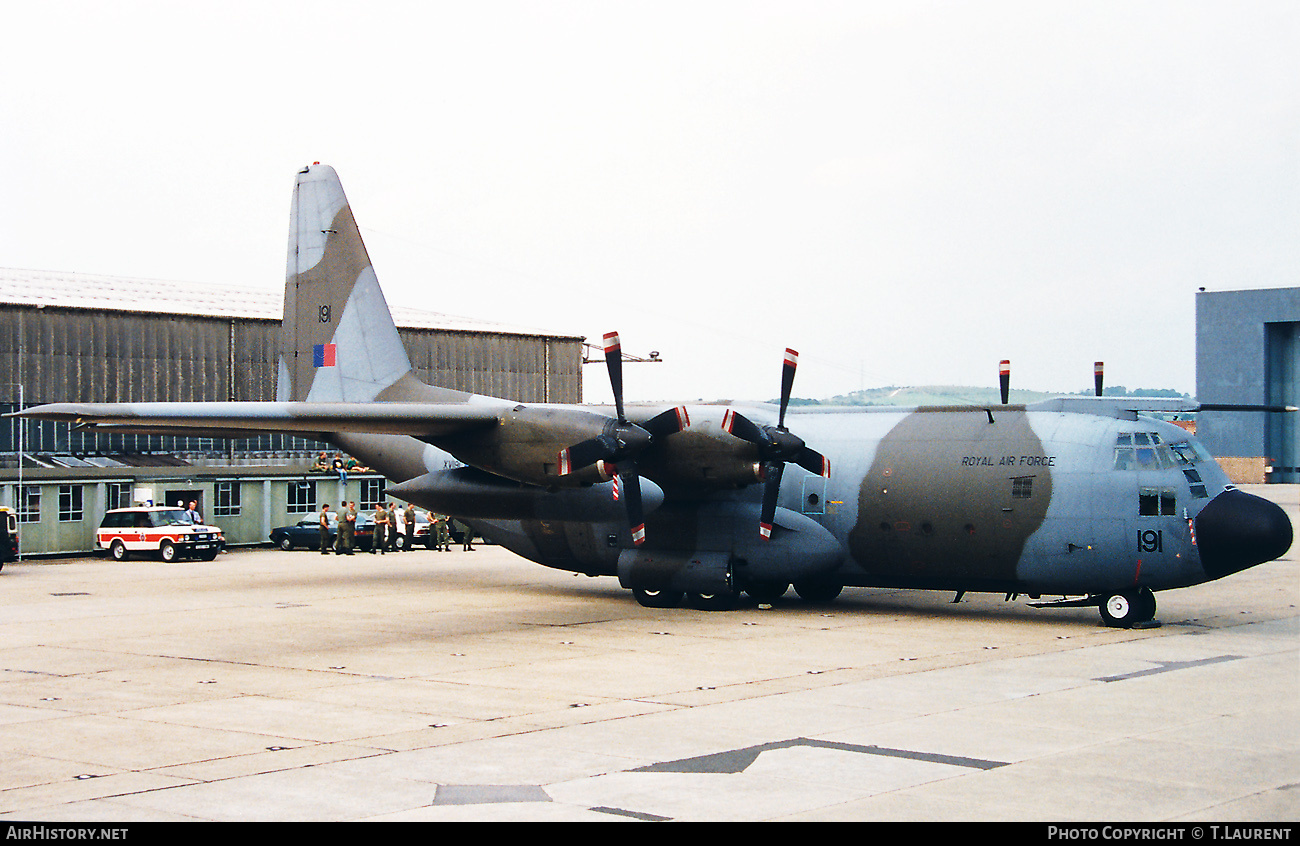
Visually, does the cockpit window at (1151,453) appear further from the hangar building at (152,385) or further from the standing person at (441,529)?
the hangar building at (152,385)

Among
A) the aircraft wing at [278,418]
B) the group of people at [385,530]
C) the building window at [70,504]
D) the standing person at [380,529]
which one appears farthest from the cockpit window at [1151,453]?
the building window at [70,504]

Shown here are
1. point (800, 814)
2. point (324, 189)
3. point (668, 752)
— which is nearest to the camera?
point (800, 814)

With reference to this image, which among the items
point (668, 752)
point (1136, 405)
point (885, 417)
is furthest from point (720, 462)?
point (668, 752)

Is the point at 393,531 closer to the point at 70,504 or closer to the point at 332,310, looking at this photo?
the point at 70,504

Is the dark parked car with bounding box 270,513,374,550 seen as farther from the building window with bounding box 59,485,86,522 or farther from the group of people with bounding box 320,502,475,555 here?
the building window with bounding box 59,485,86,522

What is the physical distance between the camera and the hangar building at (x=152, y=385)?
39906 millimetres

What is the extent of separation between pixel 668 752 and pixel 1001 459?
12.3 metres

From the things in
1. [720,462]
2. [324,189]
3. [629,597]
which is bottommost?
[629,597]

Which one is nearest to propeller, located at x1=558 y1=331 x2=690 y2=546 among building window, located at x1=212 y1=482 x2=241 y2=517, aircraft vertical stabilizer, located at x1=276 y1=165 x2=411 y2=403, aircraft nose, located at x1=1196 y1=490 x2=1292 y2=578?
aircraft vertical stabilizer, located at x1=276 y1=165 x2=411 y2=403

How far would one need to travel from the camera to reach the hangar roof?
4803 centimetres

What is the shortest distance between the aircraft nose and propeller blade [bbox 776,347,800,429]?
737 cm

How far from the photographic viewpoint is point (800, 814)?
10.1 meters

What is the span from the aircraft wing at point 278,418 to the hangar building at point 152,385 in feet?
57.2
